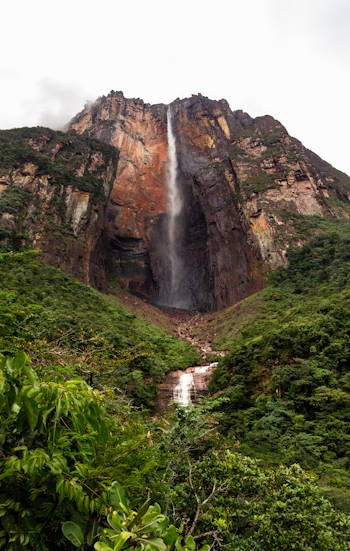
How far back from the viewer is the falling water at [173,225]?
43.0 meters

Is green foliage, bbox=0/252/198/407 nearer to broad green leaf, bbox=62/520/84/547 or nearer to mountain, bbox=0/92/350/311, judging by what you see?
mountain, bbox=0/92/350/311

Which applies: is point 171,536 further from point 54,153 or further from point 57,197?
point 54,153

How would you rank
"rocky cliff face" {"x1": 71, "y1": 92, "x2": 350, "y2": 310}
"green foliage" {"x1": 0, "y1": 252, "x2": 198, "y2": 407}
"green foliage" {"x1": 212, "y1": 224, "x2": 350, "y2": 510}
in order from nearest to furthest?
"green foliage" {"x1": 212, "y1": 224, "x2": 350, "y2": 510}, "green foliage" {"x1": 0, "y1": 252, "x2": 198, "y2": 407}, "rocky cliff face" {"x1": 71, "y1": 92, "x2": 350, "y2": 310}

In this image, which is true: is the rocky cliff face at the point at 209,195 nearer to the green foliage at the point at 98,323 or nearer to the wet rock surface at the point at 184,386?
the green foliage at the point at 98,323

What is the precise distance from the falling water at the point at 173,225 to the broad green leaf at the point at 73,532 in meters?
40.8

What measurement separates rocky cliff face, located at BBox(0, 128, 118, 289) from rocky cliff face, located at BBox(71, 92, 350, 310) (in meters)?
5.38

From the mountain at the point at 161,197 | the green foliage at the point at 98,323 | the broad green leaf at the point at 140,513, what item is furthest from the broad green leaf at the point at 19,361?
the mountain at the point at 161,197

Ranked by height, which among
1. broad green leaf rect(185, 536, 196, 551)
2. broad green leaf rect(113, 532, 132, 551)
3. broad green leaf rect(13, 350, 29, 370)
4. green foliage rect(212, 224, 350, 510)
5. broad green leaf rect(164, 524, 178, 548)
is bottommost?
green foliage rect(212, 224, 350, 510)

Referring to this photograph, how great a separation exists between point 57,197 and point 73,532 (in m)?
33.4

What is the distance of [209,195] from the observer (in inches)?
1583

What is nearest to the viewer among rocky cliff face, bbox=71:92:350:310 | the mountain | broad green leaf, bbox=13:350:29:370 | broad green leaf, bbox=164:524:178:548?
broad green leaf, bbox=164:524:178:548

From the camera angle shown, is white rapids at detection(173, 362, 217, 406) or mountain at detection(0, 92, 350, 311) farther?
mountain at detection(0, 92, 350, 311)

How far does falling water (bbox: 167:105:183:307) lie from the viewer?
43.0 metres

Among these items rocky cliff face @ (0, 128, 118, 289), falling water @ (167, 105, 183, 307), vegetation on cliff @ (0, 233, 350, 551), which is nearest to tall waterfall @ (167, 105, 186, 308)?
falling water @ (167, 105, 183, 307)
